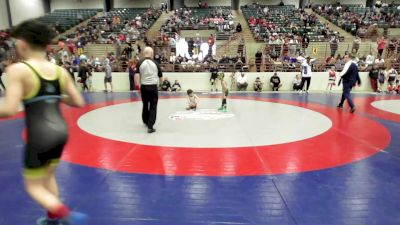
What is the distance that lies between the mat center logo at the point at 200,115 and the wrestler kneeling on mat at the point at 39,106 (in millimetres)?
5192

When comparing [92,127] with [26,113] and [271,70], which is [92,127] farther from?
[271,70]

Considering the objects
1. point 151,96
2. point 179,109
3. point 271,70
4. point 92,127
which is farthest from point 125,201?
point 271,70

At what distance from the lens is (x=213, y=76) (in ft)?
44.7

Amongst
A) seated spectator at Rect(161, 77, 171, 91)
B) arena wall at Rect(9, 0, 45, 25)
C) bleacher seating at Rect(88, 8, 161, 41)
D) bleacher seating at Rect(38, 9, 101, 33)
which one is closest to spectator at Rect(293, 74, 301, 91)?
seated spectator at Rect(161, 77, 171, 91)

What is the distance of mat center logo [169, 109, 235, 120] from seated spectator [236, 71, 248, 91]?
5.57 m

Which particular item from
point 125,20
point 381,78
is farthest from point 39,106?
point 125,20

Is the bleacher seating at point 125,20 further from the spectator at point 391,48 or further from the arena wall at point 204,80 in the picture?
the spectator at point 391,48

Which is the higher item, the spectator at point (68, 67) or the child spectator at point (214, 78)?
the spectator at point (68, 67)

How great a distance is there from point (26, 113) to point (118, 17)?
22.7 metres

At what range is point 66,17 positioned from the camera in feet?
85.7

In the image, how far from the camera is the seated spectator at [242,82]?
13484 mm

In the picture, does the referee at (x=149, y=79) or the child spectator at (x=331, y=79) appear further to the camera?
the child spectator at (x=331, y=79)

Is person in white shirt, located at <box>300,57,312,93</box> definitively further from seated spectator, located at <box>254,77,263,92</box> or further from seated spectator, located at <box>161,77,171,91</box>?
seated spectator, located at <box>161,77,171,91</box>

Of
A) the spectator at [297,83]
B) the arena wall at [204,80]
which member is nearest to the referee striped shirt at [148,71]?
the arena wall at [204,80]
